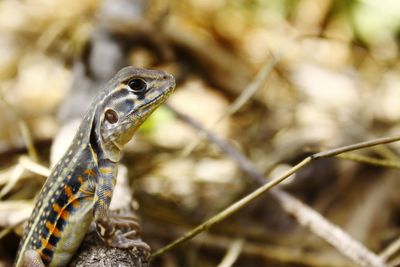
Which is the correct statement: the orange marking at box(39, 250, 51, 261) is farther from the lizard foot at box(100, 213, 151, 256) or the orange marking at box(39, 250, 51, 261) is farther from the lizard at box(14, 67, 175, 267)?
the lizard foot at box(100, 213, 151, 256)

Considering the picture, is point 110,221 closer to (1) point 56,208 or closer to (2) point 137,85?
(1) point 56,208

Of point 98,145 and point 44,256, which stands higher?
point 98,145

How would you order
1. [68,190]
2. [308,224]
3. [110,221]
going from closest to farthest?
[110,221] < [68,190] < [308,224]

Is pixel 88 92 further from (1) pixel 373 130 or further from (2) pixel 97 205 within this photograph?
(1) pixel 373 130

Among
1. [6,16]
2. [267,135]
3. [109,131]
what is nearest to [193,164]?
[267,135]

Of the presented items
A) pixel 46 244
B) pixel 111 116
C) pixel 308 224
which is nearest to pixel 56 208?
pixel 46 244
